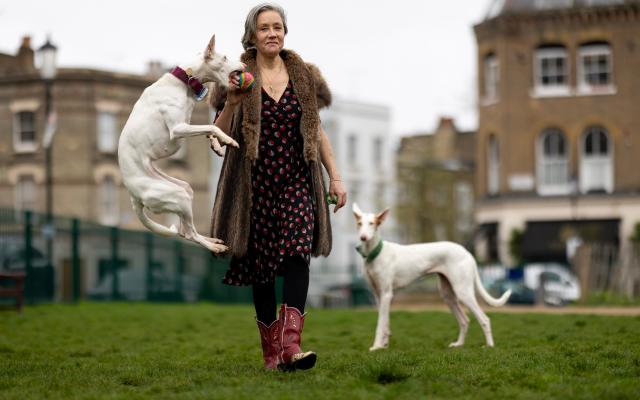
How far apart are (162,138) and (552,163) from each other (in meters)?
36.7

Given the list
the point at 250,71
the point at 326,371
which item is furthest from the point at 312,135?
the point at 326,371

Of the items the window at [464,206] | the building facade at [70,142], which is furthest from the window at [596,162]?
the window at [464,206]

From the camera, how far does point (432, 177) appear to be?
58.9m

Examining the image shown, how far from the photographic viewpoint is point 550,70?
43312 mm

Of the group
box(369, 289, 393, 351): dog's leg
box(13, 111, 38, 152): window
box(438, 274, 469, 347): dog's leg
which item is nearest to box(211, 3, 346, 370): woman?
box(369, 289, 393, 351): dog's leg

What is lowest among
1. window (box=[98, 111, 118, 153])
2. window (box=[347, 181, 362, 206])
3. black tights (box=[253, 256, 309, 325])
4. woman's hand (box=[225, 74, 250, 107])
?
black tights (box=[253, 256, 309, 325])

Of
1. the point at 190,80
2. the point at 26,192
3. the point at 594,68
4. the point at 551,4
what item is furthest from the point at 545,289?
the point at 26,192

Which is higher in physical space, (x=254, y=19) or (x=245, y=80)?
(x=254, y=19)

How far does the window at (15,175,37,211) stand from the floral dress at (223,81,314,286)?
1655 inches

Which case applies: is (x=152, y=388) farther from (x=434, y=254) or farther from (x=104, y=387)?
(x=434, y=254)

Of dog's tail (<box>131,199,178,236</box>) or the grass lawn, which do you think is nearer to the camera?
the grass lawn

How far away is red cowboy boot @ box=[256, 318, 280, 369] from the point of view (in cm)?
836

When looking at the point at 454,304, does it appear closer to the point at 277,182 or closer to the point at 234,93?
the point at 277,182

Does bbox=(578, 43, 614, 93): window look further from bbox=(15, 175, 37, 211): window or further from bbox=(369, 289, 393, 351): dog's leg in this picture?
bbox=(369, 289, 393, 351): dog's leg
